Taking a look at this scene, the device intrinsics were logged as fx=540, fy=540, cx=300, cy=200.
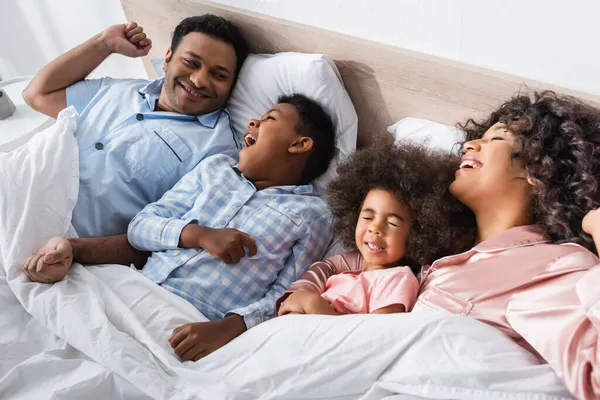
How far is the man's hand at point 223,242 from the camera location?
1087mm

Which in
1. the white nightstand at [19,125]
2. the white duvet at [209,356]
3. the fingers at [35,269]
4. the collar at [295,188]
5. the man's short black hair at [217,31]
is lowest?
the white duvet at [209,356]

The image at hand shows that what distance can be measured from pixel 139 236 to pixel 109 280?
0.14 meters

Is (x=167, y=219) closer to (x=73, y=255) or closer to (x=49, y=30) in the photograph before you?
(x=73, y=255)

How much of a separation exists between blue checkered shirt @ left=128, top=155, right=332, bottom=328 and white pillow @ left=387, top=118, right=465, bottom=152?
0.24 meters

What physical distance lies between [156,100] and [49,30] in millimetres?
1186

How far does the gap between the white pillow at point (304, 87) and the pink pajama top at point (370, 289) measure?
13.0 inches

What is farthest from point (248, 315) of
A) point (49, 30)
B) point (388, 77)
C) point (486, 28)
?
point (49, 30)

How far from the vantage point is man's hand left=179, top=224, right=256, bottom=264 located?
1.09 metres

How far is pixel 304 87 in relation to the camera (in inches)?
52.2

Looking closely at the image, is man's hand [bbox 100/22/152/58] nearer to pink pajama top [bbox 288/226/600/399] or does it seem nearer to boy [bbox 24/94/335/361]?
boy [bbox 24/94/335/361]

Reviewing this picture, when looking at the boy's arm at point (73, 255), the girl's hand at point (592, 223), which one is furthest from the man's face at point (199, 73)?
the girl's hand at point (592, 223)

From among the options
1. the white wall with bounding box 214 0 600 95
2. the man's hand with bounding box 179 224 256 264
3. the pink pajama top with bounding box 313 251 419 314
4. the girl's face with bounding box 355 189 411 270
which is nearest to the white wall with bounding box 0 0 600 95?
the white wall with bounding box 214 0 600 95

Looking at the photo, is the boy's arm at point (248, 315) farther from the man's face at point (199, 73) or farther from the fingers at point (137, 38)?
the fingers at point (137, 38)

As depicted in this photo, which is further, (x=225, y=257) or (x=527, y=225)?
(x=225, y=257)
